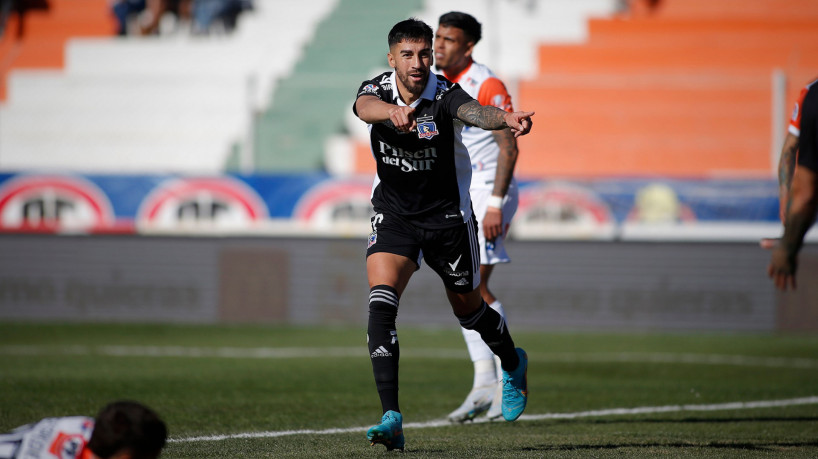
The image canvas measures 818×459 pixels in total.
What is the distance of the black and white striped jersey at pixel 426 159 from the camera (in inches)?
222

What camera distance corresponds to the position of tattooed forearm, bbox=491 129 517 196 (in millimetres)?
7250

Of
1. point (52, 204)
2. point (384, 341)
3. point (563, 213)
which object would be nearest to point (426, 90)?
point (384, 341)

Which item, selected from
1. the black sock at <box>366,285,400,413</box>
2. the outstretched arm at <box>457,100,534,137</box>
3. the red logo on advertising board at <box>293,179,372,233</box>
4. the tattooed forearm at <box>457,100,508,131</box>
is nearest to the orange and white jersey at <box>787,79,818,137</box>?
the outstretched arm at <box>457,100,534,137</box>

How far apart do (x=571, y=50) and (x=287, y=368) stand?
44.0 ft

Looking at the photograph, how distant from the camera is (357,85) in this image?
17297 millimetres

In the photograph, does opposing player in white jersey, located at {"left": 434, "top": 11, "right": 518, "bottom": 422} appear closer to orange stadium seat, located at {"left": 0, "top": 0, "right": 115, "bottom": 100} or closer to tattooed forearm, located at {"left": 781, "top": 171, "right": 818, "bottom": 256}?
tattooed forearm, located at {"left": 781, "top": 171, "right": 818, "bottom": 256}

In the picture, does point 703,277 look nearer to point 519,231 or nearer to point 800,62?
point 519,231

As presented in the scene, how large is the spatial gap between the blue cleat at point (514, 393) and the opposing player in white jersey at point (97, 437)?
3.08 meters

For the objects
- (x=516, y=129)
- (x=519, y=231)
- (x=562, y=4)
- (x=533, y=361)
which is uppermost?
(x=562, y=4)

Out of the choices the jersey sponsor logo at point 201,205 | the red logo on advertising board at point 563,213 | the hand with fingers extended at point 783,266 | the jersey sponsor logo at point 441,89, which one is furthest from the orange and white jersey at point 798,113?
the jersey sponsor logo at point 201,205

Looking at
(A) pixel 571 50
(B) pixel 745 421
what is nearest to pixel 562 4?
(A) pixel 571 50

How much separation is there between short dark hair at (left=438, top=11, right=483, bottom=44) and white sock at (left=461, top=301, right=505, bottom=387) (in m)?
2.00

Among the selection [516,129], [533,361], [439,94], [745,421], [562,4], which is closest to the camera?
[516,129]

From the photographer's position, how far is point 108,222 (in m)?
15.7
